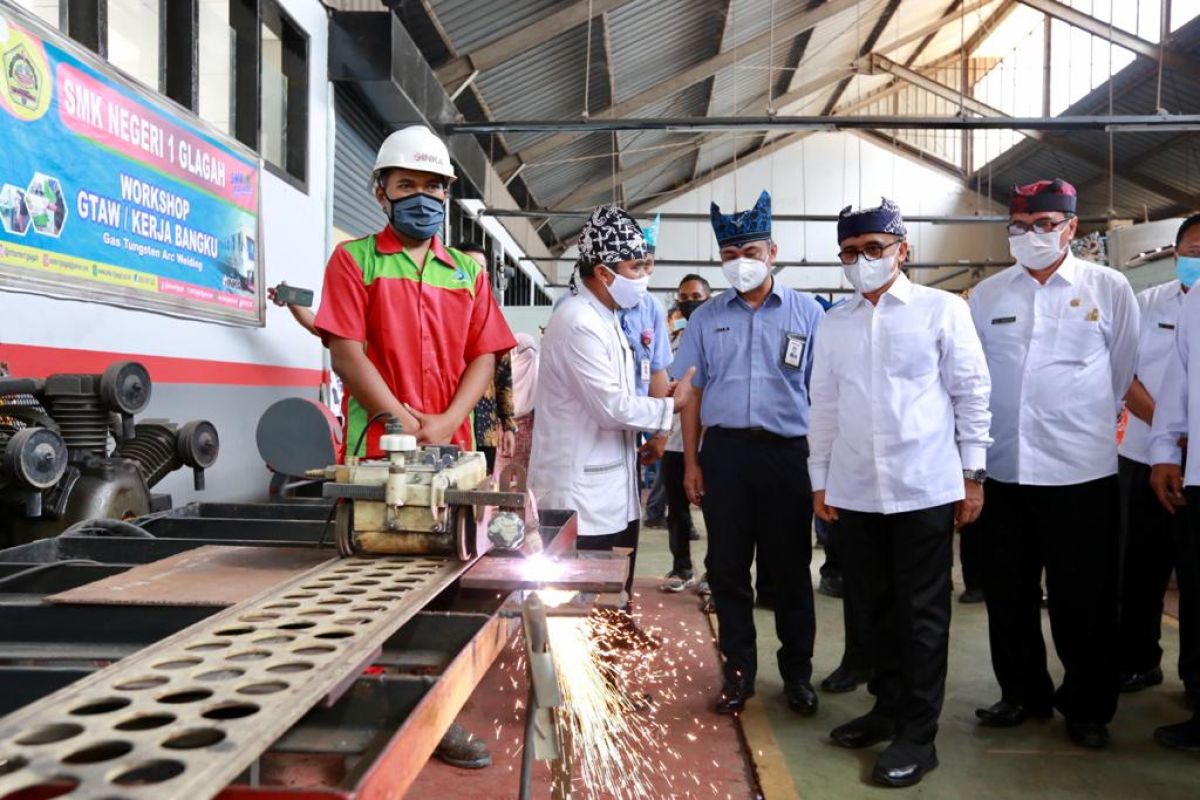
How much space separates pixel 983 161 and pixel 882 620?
18588 millimetres

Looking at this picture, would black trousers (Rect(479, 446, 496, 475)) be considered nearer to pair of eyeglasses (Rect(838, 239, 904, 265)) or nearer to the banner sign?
the banner sign

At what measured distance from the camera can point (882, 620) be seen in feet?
9.12

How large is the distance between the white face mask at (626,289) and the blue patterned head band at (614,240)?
0.20ft

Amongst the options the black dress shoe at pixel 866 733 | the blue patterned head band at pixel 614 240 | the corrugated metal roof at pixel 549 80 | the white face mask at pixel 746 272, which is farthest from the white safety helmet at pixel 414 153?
the corrugated metal roof at pixel 549 80

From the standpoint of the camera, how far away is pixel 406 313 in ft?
8.02

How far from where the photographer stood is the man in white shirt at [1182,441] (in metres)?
2.73

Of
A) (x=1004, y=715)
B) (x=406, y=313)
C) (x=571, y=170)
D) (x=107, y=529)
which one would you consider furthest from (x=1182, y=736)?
(x=571, y=170)

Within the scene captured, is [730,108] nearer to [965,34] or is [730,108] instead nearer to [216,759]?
[965,34]

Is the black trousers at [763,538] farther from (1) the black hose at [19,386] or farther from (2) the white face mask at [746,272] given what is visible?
(1) the black hose at [19,386]

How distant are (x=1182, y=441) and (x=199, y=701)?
117 inches

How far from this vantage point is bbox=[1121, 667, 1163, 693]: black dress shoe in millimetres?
3338

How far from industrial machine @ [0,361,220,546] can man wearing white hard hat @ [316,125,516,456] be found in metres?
0.87

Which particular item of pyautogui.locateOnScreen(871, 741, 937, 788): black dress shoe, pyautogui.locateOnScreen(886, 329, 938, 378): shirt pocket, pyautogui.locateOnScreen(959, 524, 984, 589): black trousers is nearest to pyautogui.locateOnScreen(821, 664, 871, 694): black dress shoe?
pyautogui.locateOnScreen(871, 741, 937, 788): black dress shoe

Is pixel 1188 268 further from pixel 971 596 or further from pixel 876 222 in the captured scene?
pixel 971 596
